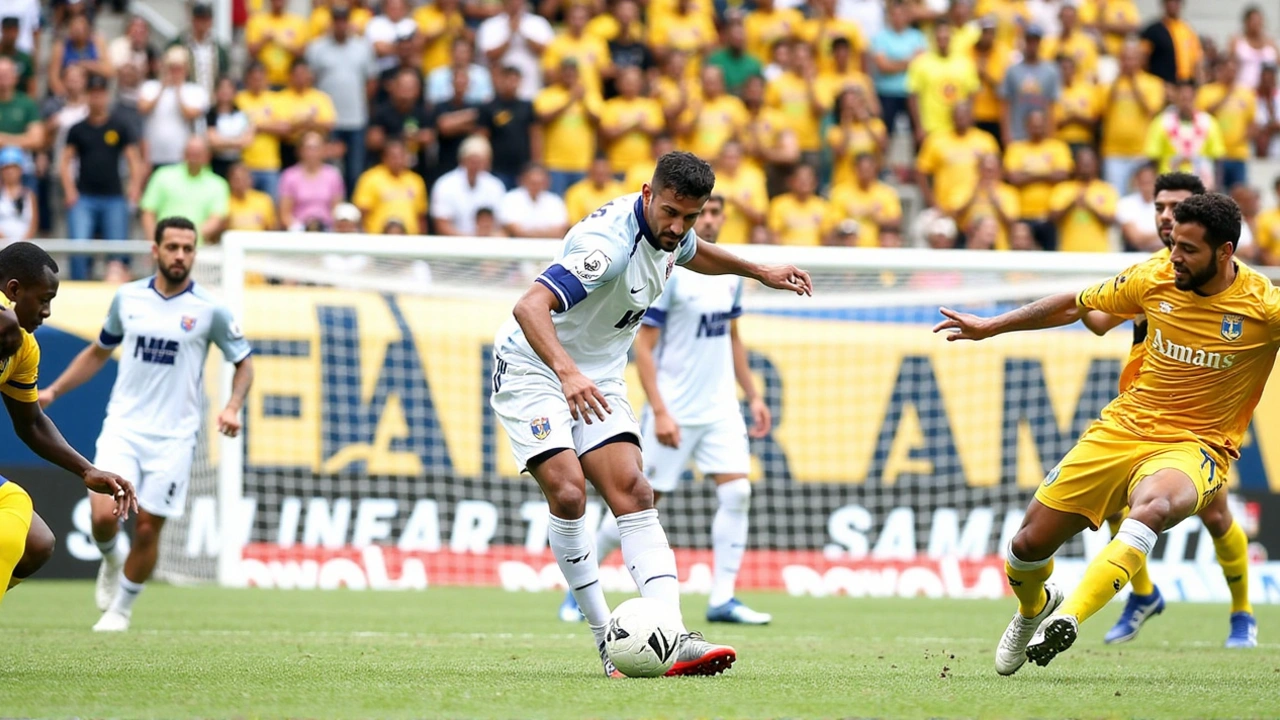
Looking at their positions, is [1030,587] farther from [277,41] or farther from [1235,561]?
[277,41]

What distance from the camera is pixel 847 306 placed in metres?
16.3

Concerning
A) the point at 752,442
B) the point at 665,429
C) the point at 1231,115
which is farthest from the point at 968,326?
the point at 1231,115

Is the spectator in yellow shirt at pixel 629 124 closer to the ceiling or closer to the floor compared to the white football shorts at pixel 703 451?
closer to the ceiling

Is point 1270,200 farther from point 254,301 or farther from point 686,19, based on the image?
point 254,301

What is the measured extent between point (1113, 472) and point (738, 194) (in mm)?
11100

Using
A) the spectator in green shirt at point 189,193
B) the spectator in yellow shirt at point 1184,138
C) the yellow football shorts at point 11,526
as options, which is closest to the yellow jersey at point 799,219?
the spectator in yellow shirt at point 1184,138

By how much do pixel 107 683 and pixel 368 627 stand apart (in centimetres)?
374

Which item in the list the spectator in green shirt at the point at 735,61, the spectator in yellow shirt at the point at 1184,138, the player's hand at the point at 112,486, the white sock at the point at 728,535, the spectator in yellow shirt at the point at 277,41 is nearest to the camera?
the player's hand at the point at 112,486

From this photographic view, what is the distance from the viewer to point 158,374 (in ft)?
36.2

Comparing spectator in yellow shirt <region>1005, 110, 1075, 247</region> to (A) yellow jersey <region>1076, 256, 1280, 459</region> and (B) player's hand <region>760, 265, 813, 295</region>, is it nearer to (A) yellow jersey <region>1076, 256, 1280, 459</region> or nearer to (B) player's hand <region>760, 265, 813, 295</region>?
(A) yellow jersey <region>1076, 256, 1280, 459</region>

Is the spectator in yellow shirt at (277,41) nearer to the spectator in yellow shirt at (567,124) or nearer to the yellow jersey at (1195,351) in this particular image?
the spectator in yellow shirt at (567,124)

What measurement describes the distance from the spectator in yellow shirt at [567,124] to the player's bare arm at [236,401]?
8.79 metres

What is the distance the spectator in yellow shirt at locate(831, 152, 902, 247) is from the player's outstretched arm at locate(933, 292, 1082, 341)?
35.8 feet

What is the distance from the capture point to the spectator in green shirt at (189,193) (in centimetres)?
1712
